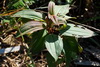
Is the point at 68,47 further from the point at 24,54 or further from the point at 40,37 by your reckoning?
the point at 24,54

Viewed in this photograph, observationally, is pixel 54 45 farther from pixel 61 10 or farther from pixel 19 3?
pixel 19 3

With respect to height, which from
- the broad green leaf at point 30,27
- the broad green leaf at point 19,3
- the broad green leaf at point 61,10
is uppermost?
the broad green leaf at point 19,3

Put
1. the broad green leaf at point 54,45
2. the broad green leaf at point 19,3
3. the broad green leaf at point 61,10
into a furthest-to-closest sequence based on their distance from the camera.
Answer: the broad green leaf at point 19,3
the broad green leaf at point 61,10
the broad green leaf at point 54,45

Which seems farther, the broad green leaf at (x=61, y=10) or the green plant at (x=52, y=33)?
the broad green leaf at (x=61, y=10)

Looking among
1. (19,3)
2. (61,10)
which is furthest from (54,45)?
(19,3)

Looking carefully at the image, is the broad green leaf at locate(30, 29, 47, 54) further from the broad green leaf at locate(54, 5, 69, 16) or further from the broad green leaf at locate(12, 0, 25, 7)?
the broad green leaf at locate(12, 0, 25, 7)

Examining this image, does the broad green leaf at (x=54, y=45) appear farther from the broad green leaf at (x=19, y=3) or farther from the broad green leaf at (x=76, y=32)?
the broad green leaf at (x=19, y=3)

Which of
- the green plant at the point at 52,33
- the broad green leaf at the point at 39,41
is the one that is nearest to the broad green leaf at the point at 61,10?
the green plant at the point at 52,33

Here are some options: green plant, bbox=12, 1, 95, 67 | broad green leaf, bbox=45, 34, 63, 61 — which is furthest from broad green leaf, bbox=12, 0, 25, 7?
broad green leaf, bbox=45, 34, 63, 61

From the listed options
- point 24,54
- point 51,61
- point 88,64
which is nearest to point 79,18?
point 88,64
